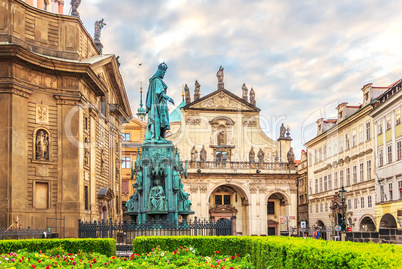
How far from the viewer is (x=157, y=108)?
74.4ft

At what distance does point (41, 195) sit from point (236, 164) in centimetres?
3736

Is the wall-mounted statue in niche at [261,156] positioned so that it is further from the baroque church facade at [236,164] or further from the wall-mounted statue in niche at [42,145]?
the wall-mounted statue in niche at [42,145]

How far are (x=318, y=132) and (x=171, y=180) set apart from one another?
46.3 meters

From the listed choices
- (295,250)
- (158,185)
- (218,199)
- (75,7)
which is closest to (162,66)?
(158,185)

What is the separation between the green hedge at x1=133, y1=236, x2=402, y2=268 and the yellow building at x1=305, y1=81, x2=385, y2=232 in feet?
109

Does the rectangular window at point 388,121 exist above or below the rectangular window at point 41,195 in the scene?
above

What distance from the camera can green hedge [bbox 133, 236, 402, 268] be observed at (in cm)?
822

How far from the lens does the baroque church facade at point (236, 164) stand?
63.0 m

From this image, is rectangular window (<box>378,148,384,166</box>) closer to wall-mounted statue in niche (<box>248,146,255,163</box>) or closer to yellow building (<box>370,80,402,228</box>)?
yellow building (<box>370,80,402,228</box>)

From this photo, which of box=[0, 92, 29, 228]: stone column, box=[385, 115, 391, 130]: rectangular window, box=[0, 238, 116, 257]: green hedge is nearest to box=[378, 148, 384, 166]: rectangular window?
box=[385, 115, 391, 130]: rectangular window

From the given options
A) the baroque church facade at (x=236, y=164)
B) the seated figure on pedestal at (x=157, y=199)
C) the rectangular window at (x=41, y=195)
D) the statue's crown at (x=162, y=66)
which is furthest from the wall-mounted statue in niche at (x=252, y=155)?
the seated figure on pedestal at (x=157, y=199)

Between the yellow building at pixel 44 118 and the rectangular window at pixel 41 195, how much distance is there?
0.09 feet

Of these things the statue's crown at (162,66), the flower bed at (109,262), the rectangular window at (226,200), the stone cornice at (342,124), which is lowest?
the flower bed at (109,262)

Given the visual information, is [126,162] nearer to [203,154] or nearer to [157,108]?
[203,154]
